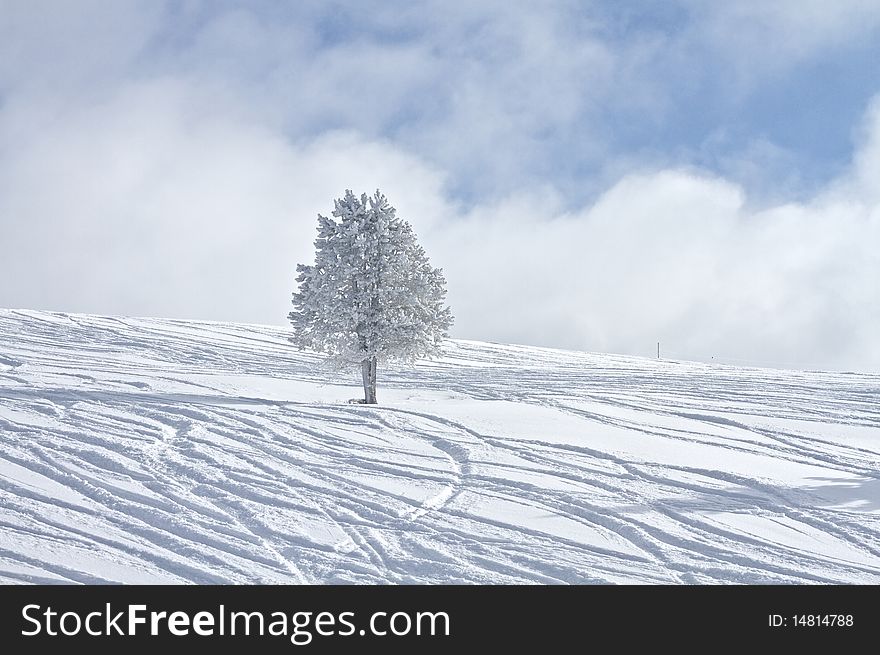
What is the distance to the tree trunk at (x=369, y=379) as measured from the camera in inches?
969

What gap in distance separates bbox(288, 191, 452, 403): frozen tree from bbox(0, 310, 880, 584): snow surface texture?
2052 mm

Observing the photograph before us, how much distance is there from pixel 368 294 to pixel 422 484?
1228 cm

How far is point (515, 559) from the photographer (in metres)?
10.3

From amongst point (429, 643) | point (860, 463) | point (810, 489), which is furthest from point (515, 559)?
point (860, 463)

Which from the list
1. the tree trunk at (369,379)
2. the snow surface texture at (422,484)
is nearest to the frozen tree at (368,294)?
the tree trunk at (369,379)

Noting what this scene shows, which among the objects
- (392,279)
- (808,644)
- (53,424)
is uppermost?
(392,279)

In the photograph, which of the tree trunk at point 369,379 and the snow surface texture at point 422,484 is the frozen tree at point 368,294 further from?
the snow surface texture at point 422,484

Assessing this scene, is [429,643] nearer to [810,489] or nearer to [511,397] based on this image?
[810,489]

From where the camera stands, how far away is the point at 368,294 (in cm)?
2541

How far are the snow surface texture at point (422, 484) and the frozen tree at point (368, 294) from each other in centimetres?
205

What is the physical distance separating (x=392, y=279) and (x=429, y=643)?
1907 cm

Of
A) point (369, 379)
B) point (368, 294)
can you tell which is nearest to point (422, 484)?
point (369, 379)

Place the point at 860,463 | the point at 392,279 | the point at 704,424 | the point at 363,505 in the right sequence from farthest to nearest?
the point at 392,279, the point at 704,424, the point at 860,463, the point at 363,505

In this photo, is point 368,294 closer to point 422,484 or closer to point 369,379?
point 369,379
